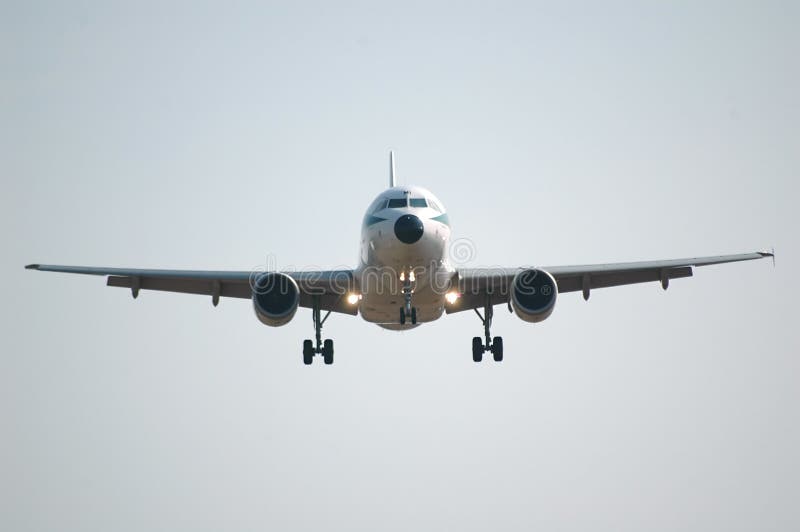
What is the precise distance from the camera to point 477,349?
40.1 m

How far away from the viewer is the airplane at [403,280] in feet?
105

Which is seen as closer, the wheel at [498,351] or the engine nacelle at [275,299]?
the engine nacelle at [275,299]

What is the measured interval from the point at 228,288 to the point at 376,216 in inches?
A: 327

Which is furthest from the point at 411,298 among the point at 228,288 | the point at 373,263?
the point at 228,288

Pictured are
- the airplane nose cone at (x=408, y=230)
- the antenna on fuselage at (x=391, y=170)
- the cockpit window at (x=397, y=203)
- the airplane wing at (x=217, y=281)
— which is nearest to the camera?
the airplane nose cone at (x=408, y=230)

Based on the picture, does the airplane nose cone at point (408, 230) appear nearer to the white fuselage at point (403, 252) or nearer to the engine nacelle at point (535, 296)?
the white fuselage at point (403, 252)

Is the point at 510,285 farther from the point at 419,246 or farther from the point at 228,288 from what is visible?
the point at 228,288

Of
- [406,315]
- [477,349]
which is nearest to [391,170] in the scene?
[477,349]

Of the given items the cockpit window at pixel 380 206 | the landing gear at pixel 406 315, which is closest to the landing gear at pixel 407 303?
the landing gear at pixel 406 315

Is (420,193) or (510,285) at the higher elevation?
(420,193)

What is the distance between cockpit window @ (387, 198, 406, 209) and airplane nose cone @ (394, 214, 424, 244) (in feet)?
4.55

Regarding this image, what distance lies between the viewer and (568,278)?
38438mm

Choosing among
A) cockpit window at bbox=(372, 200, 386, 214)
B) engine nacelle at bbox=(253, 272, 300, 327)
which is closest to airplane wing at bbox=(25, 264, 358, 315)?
engine nacelle at bbox=(253, 272, 300, 327)

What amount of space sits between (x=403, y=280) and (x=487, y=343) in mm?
7549
